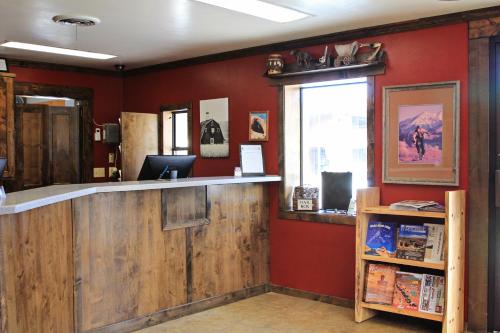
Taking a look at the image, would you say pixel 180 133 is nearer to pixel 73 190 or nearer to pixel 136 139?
pixel 136 139

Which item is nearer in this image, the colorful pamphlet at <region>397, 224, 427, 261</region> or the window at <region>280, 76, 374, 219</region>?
the colorful pamphlet at <region>397, 224, 427, 261</region>

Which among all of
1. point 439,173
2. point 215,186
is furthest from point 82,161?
point 439,173

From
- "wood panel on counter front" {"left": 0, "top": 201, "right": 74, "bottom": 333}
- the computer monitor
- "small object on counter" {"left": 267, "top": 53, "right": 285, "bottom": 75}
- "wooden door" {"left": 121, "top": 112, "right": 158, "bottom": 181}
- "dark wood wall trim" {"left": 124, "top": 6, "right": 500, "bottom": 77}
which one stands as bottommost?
"wood panel on counter front" {"left": 0, "top": 201, "right": 74, "bottom": 333}

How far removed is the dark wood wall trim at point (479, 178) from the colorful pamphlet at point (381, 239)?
59cm

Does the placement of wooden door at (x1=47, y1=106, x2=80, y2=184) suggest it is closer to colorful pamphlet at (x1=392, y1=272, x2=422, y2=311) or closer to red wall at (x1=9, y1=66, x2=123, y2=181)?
red wall at (x1=9, y1=66, x2=123, y2=181)

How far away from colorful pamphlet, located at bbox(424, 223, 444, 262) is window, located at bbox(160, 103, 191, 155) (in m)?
3.42

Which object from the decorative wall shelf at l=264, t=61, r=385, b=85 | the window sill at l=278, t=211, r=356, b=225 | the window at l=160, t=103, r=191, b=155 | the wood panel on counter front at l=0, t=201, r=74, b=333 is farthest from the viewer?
the window at l=160, t=103, r=191, b=155

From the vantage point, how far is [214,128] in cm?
610

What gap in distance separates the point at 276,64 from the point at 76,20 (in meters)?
1.93

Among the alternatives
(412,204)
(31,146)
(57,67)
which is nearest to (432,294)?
(412,204)

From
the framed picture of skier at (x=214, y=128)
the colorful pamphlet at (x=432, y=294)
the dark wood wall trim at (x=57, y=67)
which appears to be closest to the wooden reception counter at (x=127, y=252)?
the framed picture of skier at (x=214, y=128)

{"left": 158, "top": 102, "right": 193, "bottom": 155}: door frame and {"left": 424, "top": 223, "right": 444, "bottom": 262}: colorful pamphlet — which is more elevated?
{"left": 158, "top": 102, "right": 193, "bottom": 155}: door frame

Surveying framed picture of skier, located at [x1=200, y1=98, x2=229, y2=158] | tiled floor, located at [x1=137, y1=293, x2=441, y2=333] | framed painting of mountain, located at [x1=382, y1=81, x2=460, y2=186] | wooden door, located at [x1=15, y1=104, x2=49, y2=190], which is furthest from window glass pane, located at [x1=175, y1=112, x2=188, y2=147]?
framed painting of mountain, located at [x1=382, y1=81, x2=460, y2=186]

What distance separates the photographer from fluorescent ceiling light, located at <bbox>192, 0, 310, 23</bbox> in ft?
12.9
